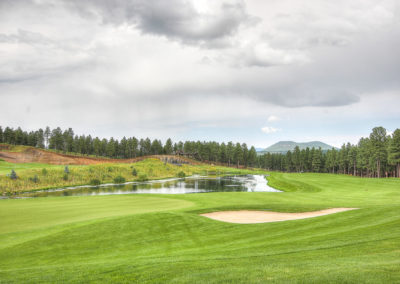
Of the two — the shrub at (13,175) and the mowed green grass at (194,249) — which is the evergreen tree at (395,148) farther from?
the shrub at (13,175)

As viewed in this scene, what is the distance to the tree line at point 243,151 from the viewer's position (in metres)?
75.5

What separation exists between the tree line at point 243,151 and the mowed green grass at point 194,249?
7073cm

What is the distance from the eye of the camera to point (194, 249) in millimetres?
11625

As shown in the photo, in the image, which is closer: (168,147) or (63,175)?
(63,175)

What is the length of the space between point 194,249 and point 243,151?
13460 centimetres

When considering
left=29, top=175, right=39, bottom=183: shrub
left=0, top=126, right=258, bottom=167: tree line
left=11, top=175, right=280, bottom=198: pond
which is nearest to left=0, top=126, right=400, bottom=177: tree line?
left=0, top=126, right=258, bottom=167: tree line

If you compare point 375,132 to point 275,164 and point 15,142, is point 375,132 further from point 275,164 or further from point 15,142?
point 15,142

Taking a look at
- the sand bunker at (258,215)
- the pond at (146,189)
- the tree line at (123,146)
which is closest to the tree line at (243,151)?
the tree line at (123,146)

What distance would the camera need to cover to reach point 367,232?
37.2 ft

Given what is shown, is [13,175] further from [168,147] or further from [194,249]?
[168,147]

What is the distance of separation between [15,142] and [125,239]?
130913 mm

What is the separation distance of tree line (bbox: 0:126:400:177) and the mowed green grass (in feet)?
232

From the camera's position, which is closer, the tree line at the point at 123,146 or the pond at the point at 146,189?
the pond at the point at 146,189

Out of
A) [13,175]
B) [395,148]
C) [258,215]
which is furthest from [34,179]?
[395,148]
